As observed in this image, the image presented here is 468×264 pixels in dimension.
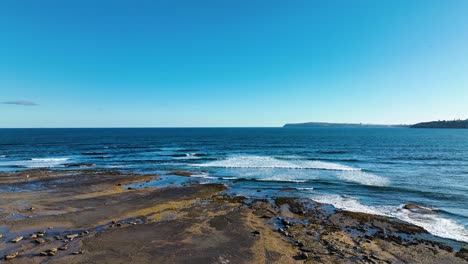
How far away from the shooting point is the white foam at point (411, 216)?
58.5ft

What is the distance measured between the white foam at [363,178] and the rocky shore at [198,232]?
9410 mm

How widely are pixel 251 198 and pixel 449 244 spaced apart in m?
15.4

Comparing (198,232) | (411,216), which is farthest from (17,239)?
(411,216)

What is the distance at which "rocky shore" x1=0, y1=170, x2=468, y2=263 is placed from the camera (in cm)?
1408

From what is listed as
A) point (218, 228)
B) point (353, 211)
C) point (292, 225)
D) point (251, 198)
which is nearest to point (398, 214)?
point (353, 211)

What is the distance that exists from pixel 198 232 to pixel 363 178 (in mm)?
26326

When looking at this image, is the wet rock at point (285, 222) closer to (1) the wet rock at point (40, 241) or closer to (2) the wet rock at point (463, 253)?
(2) the wet rock at point (463, 253)

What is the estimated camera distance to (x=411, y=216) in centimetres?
2105

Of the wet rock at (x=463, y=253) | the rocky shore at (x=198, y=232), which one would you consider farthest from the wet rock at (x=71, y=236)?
the wet rock at (x=463, y=253)

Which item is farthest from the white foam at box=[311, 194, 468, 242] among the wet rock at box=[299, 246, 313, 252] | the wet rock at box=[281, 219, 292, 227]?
the wet rock at box=[299, 246, 313, 252]

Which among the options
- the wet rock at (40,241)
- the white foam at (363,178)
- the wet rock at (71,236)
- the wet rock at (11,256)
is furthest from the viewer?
the white foam at (363,178)

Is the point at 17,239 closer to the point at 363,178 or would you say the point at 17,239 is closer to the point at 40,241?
the point at 40,241

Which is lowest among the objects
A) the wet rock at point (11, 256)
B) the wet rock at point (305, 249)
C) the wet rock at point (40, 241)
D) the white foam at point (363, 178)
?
the wet rock at point (305, 249)

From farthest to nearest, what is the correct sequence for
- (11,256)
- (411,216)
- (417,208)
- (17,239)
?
1. (417,208)
2. (411,216)
3. (17,239)
4. (11,256)
